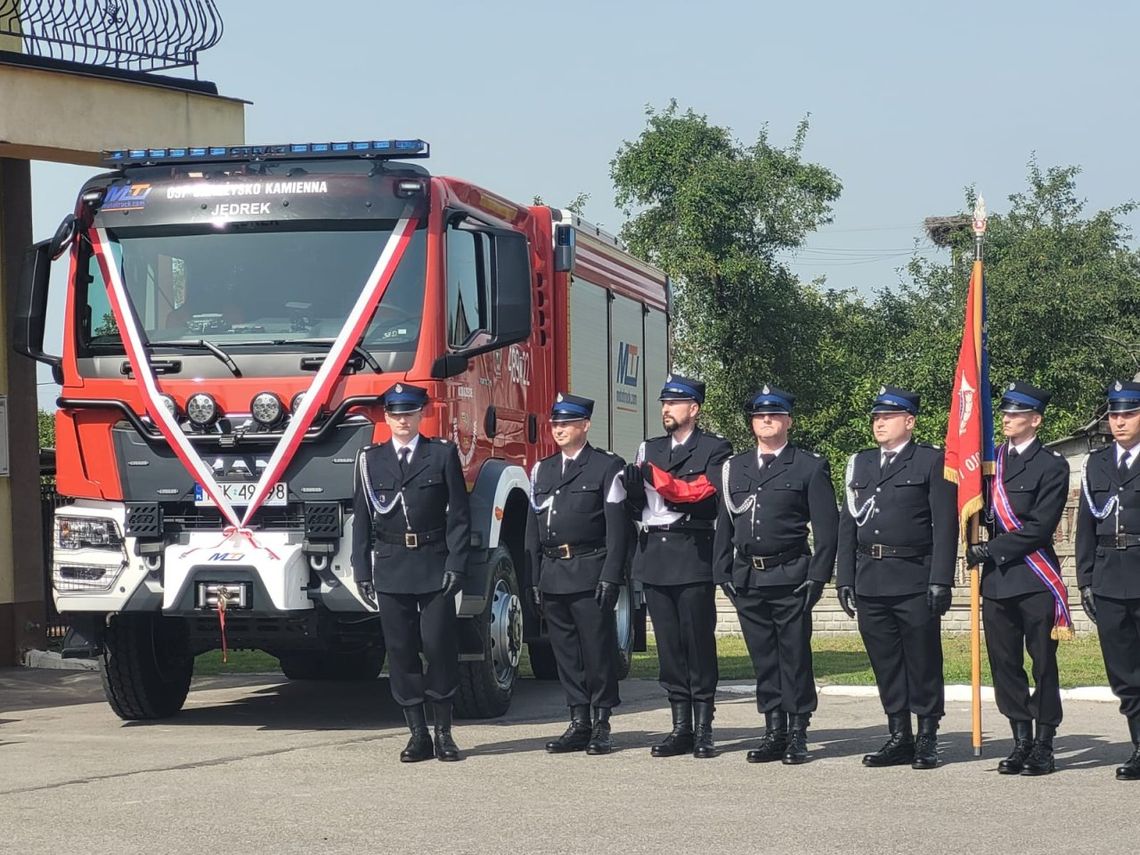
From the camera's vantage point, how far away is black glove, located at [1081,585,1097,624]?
8.61m

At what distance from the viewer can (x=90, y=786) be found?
852 cm

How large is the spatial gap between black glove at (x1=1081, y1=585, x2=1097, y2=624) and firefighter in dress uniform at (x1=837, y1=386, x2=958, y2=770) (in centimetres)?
63

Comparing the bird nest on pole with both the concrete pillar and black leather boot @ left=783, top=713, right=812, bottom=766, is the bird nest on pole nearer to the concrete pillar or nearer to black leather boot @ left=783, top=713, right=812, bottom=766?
the concrete pillar

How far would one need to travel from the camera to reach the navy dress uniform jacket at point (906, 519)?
29.2 feet

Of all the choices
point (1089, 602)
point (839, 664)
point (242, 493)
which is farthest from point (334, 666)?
point (1089, 602)

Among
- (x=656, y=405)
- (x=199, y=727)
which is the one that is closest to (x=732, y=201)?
(x=656, y=405)

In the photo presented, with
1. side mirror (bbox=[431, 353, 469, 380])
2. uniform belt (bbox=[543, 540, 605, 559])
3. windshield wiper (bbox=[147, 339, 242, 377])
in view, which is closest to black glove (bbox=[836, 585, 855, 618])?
uniform belt (bbox=[543, 540, 605, 559])

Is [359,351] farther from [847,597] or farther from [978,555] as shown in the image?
[978,555]

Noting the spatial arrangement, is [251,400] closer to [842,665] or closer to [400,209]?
[400,209]

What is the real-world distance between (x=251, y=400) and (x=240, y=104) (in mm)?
5688

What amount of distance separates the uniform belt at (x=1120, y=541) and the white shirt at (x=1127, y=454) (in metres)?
0.33

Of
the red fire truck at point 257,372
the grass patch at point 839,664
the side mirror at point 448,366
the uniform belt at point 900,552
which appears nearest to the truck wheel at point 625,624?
the grass patch at point 839,664

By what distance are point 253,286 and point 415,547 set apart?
6.24 ft

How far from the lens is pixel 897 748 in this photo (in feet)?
29.5
